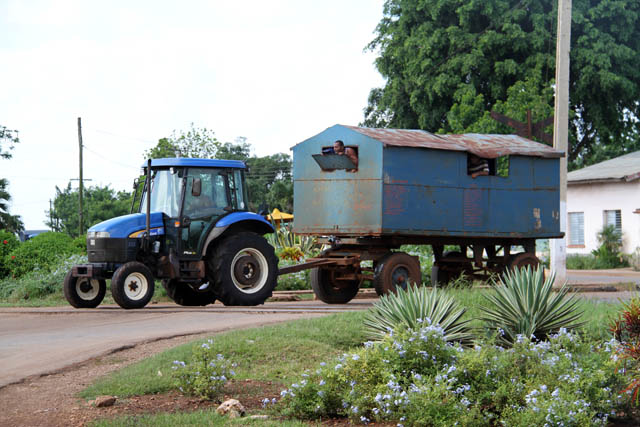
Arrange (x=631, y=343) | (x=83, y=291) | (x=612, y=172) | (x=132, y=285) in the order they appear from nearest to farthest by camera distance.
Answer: (x=631, y=343) < (x=132, y=285) < (x=83, y=291) < (x=612, y=172)

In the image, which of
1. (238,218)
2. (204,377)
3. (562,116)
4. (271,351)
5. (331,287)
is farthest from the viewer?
(562,116)

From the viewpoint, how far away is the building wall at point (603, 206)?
34.9 m

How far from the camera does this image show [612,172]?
3659 centimetres

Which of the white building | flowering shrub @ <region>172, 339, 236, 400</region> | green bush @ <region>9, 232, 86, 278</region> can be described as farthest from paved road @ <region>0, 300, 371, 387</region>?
the white building

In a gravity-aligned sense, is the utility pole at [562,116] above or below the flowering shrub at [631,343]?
above

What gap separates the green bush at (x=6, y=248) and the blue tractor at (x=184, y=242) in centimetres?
624

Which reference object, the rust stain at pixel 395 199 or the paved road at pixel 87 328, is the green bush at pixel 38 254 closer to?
the paved road at pixel 87 328

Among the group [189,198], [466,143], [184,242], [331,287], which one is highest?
[466,143]

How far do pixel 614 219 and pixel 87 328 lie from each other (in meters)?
28.5

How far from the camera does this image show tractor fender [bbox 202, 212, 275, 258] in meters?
15.3

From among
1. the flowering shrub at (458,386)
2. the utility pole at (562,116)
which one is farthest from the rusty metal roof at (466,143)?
the flowering shrub at (458,386)

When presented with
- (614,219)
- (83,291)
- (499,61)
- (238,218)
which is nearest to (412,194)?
(238,218)

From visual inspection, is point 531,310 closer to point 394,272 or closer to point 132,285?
point 394,272

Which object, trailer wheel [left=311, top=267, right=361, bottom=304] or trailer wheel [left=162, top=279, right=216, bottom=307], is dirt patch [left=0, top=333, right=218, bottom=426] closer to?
trailer wheel [left=162, top=279, right=216, bottom=307]
